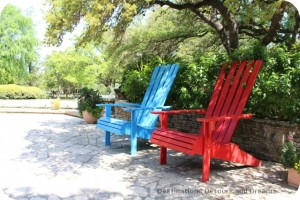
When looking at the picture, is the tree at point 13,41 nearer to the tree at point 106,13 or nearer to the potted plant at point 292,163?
the tree at point 106,13

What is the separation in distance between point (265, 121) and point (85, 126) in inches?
174

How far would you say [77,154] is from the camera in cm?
438

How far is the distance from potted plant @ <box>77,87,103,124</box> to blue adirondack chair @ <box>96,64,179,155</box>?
8.27 feet

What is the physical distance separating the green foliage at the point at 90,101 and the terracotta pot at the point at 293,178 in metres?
5.19

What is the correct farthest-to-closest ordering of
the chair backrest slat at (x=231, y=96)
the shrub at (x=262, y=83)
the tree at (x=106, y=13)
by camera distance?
1. the tree at (x=106, y=13)
2. the shrub at (x=262, y=83)
3. the chair backrest slat at (x=231, y=96)

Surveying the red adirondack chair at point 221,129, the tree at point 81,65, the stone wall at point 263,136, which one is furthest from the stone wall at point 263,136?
the tree at point 81,65

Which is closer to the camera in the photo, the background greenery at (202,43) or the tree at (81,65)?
the background greenery at (202,43)

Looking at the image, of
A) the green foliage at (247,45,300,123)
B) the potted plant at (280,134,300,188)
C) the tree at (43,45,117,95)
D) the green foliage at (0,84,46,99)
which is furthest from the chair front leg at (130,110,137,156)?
the tree at (43,45,117,95)

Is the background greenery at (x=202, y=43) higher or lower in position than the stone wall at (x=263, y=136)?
higher

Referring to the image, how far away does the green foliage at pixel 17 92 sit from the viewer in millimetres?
17953

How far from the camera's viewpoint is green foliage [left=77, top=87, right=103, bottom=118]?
24.5 ft

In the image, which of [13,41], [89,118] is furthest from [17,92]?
[89,118]

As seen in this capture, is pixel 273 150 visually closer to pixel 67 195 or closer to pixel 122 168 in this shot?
pixel 122 168

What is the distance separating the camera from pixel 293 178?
312 centimetres
